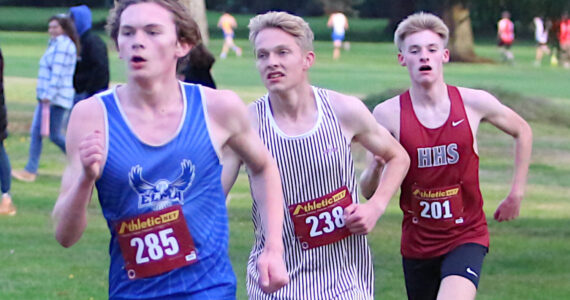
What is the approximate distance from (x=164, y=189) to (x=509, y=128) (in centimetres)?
298

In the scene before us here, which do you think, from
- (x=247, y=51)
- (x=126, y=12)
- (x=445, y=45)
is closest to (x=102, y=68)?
(x=445, y=45)

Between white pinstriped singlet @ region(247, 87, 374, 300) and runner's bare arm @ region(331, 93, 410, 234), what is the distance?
66 mm

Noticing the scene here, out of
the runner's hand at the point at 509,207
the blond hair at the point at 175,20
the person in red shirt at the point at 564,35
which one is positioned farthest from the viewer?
the person in red shirt at the point at 564,35

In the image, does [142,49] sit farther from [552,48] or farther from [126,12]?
[552,48]

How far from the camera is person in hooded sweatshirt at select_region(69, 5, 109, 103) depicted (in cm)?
1384

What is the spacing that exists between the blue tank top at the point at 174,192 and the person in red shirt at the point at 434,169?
1937mm

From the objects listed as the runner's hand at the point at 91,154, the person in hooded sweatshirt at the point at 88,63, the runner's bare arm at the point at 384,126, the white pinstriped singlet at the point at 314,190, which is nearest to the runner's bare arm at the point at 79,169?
the runner's hand at the point at 91,154

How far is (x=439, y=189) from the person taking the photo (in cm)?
611

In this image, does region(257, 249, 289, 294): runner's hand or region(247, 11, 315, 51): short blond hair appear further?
region(247, 11, 315, 51): short blond hair

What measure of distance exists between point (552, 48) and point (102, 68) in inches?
208

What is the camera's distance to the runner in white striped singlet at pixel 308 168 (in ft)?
17.3

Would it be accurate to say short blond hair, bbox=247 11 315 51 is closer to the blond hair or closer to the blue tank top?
the blond hair

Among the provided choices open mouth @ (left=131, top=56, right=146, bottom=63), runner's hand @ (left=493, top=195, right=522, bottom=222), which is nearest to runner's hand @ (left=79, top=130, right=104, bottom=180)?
open mouth @ (left=131, top=56, right=146, bottom=63)

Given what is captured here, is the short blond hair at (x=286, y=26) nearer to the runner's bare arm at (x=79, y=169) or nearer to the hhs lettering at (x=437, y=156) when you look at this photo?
the hhs lettering at (x=437, y=156)
